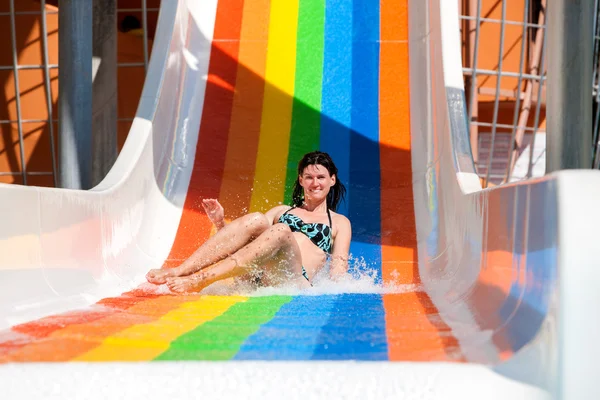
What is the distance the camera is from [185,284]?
2328 mm

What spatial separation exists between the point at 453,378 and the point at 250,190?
220 centimetres

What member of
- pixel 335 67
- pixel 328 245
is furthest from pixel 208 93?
pixel 328 245

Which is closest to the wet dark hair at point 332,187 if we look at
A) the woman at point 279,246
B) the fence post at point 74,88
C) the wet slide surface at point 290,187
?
the woman at point 279,246

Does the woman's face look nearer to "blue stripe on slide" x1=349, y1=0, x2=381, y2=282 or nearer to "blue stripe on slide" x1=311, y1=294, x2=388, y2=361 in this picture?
"blue stripe on slide" x1=349, y1=0, x2=381, y2=282

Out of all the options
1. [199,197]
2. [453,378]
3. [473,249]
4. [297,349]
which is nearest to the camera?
[453,378]

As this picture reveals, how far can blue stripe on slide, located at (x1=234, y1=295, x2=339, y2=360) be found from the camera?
51.4 inches

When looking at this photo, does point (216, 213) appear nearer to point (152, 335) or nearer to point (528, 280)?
point (152, 335)

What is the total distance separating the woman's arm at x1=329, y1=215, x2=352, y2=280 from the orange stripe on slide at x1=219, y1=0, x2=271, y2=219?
1.78ft

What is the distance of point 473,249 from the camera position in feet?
7.10

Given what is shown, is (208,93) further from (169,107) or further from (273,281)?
(273,281)

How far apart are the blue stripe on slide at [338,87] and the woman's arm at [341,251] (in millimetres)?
370

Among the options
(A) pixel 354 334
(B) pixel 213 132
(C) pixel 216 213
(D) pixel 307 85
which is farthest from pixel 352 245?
(A) pixel 354 334

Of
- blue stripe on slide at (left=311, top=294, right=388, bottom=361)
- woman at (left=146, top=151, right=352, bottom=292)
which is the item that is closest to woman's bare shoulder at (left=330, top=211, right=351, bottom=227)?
woman at (left=146, top=151, right=352, bottom=292)

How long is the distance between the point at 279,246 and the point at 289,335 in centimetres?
97
